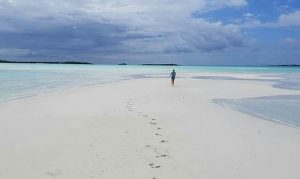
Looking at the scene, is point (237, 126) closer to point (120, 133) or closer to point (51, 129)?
point (120, 133)

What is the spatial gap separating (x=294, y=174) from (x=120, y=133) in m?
4.32

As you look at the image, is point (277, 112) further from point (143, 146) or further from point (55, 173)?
point (55, 173)

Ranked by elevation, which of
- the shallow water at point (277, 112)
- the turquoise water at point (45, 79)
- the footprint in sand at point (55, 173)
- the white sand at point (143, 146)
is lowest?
the turquoise water at point (45, 79)

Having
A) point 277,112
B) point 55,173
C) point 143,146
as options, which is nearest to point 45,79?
point 277,112

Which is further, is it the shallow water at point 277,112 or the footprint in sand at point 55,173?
the shallow water at point 277,112

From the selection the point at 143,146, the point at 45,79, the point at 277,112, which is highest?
the point at 143,146

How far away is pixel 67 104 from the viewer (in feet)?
51.1

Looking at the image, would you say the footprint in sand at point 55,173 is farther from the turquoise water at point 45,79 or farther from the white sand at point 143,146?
the turquoise water at point 45,79

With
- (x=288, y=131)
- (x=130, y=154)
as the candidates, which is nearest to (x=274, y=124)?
(x=288, y=131)

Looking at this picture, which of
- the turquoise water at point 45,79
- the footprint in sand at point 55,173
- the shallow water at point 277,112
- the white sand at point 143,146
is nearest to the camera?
the footprint in sand at point 55,173

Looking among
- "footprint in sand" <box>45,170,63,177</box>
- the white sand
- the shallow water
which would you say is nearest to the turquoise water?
the white sand

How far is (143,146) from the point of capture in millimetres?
7867

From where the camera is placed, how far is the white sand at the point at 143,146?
6.24m

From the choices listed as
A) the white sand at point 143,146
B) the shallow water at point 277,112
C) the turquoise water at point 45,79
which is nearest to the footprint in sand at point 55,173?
the white sand at point 143,146
